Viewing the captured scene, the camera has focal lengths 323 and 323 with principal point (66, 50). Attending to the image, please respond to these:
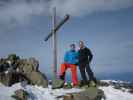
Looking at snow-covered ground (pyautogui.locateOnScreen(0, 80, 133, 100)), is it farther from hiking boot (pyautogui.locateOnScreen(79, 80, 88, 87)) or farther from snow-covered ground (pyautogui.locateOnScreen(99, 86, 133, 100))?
→ hiking boot (pyautogui.locateOnScreen(79, 80, 88, 87))

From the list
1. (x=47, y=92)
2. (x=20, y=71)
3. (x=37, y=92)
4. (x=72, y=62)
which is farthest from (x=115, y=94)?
(x=20, y=71)

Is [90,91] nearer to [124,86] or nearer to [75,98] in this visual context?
[75,98]

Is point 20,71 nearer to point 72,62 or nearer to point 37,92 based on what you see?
point 37,92

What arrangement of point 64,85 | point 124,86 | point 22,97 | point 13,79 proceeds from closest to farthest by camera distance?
point 22,97
point 13,79
point 64,85
point 124,86

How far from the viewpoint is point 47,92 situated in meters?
16.2

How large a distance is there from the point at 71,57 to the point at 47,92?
2858 millimetres

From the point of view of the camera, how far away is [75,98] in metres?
15.6

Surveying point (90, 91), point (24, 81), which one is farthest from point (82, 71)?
point (24, 81)

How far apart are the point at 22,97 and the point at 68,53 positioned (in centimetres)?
464

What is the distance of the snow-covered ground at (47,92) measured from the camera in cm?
1491

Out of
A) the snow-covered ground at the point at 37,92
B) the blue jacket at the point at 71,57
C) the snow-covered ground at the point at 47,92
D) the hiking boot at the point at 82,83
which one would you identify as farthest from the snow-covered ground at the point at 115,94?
the blue jacket at the point at 71,57

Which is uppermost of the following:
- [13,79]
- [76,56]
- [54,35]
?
[54,35]

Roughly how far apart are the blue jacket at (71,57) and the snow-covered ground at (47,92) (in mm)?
1660

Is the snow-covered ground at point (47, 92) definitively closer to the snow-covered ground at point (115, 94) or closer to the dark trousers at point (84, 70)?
the snow-covered ground at point (115, 94)
